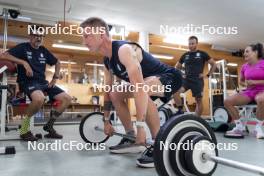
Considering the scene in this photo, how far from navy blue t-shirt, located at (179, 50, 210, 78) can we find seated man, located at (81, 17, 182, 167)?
77.0 inches

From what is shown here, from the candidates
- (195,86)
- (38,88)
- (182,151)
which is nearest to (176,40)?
(195,86)

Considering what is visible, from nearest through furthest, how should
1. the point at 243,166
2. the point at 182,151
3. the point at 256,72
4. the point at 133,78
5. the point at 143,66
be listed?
the point at 243,166 → the point at 182,151 → the point at 133,78 → the point at 143,66 → the point at 256,72

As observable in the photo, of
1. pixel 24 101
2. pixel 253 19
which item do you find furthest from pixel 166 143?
pixel 253 19

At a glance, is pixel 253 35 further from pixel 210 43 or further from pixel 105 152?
pixel 105 152

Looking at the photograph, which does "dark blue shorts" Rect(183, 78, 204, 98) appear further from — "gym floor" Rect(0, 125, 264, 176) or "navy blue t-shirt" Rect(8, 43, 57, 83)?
"navy blue t-shirt" Rect(8, 43, 57, 83)

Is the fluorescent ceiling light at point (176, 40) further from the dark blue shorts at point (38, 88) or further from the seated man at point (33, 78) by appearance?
the dark blue shorts at point (38, 88)

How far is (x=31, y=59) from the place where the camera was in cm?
250

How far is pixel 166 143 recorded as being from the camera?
38.1 inches

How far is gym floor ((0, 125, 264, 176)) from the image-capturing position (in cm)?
121

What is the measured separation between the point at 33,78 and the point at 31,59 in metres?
0.21

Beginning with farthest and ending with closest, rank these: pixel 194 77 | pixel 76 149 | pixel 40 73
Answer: pixel 194 77 < pixel 40 73 < pixel 76 149

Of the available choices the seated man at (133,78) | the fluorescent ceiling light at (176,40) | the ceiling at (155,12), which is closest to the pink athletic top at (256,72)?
the seated man at (133,78)

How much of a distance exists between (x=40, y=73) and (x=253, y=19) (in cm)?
511

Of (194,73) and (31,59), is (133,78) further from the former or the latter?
(194,73)
